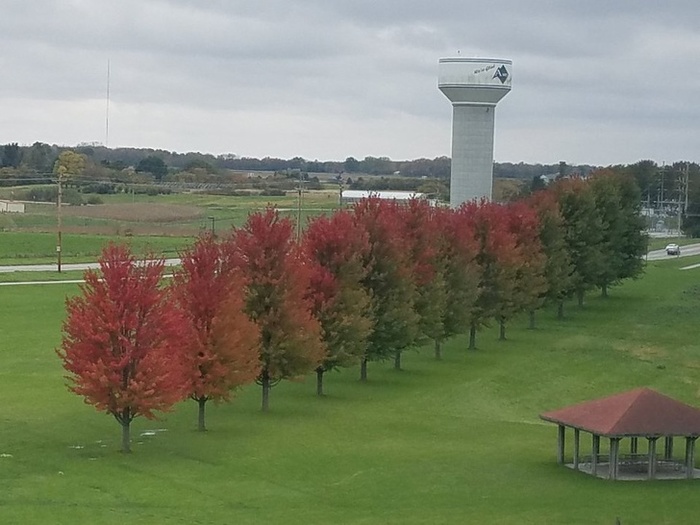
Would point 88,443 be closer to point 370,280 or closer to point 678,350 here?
point 370,280

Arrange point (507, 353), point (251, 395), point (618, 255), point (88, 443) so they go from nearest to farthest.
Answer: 1. point (88, 443)
2. point (251, 395)
3. point (507, 353)
4. point (618, 255)

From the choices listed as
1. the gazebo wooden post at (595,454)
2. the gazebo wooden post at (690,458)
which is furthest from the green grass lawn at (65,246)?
the gazebo wooden post at (690,458)

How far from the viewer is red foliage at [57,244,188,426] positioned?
36500 mm

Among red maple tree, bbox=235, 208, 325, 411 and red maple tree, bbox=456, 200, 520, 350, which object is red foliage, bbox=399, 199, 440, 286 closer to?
red maple tree, bbox=456, 200, 520, 350

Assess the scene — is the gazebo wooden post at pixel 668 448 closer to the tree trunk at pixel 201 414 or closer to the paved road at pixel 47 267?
the tree trunk at pixel 201 414

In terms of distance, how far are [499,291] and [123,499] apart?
4074cm

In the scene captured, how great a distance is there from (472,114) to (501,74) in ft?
16.4

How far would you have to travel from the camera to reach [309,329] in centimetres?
4616

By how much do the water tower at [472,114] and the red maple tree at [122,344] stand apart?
81.5 meters

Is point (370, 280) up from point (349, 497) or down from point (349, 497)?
up

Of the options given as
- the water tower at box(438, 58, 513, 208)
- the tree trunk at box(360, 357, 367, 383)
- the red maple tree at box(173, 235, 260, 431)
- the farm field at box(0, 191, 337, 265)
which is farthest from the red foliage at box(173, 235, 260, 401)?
the water tower at box(438, 58, 513, 208)

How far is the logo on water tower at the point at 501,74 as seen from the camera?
4638 inches

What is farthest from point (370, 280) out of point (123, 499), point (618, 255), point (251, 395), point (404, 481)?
point (618, 255)

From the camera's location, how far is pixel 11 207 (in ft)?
463
